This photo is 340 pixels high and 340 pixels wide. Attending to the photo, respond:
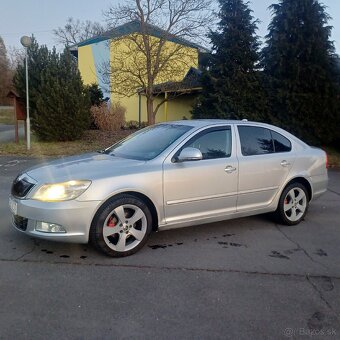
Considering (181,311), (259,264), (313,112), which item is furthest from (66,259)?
(313,112)

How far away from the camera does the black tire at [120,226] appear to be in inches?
159

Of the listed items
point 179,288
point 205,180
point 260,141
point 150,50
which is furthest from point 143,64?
point 179,288

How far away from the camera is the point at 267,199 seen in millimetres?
5262

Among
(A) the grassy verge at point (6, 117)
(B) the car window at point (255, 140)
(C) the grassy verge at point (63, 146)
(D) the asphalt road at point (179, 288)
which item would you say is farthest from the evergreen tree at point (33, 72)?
(A) the grassy verge at point (6, 117)

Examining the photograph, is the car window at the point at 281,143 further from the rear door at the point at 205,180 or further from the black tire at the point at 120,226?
the black tire at the point at 120,226

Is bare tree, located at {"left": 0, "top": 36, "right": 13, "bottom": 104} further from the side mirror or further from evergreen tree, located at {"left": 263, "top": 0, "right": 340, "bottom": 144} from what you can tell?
the side mirror

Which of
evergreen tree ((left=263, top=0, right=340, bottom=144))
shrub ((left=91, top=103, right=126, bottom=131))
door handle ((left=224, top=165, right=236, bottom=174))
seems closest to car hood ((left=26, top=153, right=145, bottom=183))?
door handle ((left=224, top=165, right=236, bottom=174))

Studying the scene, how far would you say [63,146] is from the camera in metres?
14.9

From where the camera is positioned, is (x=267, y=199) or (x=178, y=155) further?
(x=267, y=199)

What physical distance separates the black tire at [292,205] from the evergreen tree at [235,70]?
904cm

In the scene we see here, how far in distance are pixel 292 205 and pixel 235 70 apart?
9916mm

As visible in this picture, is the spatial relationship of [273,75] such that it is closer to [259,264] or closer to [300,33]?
[300,33]

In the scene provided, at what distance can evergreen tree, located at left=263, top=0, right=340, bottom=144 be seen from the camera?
14.1 meters

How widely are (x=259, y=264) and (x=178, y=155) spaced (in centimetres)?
152
